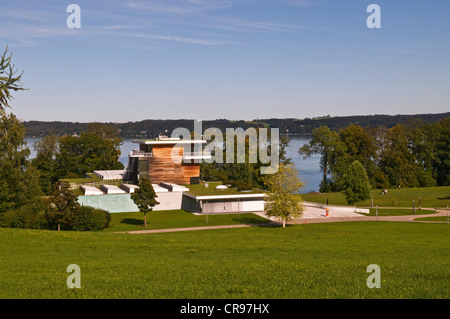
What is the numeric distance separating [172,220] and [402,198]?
33.7 m

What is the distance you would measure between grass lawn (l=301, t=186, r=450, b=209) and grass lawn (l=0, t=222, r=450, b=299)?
25688 mm

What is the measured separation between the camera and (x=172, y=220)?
41.8m

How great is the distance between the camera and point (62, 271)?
53.6 feet

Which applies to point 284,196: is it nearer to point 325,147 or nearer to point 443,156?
point 325,147

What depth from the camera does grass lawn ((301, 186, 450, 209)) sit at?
54.9 meters

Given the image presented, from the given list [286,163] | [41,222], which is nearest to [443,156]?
[286,163]


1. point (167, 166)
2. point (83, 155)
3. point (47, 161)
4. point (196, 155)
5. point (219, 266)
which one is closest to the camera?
point (219, 266)

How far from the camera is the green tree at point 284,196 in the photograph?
127ft

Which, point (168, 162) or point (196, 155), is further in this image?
point (168, 162)

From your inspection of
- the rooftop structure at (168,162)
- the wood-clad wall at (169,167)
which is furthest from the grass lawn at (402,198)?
the wood-clad wall at (169,167)

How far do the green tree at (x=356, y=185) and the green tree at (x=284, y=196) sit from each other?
12239 mm

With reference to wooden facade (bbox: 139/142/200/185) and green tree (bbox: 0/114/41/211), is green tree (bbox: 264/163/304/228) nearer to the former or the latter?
wooden facade (bbox: 139/142/200/185)

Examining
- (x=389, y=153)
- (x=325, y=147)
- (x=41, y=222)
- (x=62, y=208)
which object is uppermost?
(x=325, y=147)
